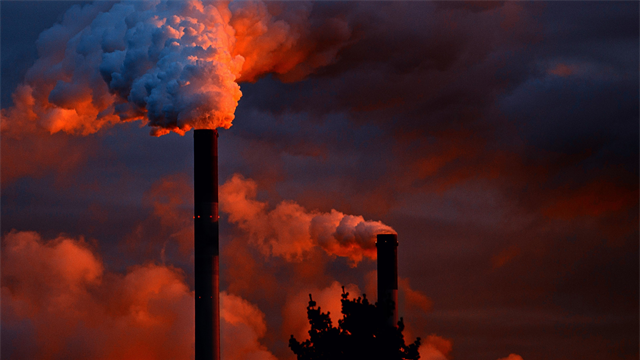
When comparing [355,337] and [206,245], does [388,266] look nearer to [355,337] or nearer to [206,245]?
[206,245]

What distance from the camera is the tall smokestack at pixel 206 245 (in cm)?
5253

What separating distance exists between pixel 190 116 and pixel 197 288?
10.8 metres

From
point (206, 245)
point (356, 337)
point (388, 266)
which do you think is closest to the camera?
point (356, 337)

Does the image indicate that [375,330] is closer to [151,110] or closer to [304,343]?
[304,343]

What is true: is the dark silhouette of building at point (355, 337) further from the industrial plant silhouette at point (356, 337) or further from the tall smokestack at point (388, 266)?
the tall smokestack at point (388, 266)

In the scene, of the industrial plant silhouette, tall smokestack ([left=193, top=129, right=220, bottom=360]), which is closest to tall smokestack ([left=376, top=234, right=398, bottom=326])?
tall smokestack ([left=193, top=129, right=220, bottom=360])

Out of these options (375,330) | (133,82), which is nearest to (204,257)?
(133,82)

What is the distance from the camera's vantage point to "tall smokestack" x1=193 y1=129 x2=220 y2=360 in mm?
52531

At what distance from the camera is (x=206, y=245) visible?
52.8m

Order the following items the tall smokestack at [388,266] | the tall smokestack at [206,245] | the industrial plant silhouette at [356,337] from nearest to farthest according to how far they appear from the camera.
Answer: the industrial plant silhouette at [356,337]
the tall smokestack at [206,245]
the tall smokestack at [388,266]

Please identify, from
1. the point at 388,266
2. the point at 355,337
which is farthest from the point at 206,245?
the point at 355,337

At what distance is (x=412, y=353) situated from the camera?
3894 centimetres

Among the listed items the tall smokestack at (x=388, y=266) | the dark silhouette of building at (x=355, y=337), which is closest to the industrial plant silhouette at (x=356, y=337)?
the dark silhouette of building at (x=355, y=337)

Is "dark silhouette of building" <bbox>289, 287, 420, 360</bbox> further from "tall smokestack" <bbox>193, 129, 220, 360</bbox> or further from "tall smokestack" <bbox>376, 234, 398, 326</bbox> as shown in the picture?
"tall smokestack" <bbox>376, 234, 398, 326</bbox>
